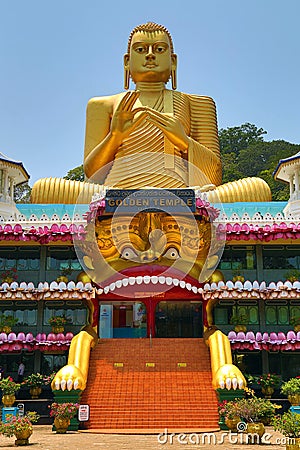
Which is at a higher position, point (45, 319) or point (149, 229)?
point (149, 229)

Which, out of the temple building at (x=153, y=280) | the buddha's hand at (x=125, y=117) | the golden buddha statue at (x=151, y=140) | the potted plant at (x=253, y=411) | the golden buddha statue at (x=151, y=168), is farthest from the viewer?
the golden buddha statue at (x=151, y=140)

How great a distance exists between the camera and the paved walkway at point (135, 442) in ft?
36.2

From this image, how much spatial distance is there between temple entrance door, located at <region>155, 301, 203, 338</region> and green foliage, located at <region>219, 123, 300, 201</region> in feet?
78.8

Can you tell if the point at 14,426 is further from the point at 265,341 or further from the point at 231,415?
the point at 265,341

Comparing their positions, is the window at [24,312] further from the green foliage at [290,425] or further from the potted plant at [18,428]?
the green foliage at [290,425]

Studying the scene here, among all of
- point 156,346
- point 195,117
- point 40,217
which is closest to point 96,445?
point 156,346

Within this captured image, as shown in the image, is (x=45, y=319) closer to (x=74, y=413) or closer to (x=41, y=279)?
(x=41, y=279)

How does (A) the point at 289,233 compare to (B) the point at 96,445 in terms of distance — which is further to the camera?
(A) the point at 289,233

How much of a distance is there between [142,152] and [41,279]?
675 centimetres

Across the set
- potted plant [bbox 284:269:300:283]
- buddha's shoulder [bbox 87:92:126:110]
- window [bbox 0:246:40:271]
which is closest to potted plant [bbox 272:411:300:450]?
potted plant [bbox 284:269:300:283]

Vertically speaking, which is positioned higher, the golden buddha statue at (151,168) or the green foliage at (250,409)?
the golden buddha statue at (151,168)

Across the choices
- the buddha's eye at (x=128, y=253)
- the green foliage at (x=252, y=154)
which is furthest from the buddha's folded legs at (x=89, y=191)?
the green foliage at (x=252, y=154)

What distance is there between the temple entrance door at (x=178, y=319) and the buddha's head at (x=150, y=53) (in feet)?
33.9

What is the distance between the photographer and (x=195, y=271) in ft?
66.2
